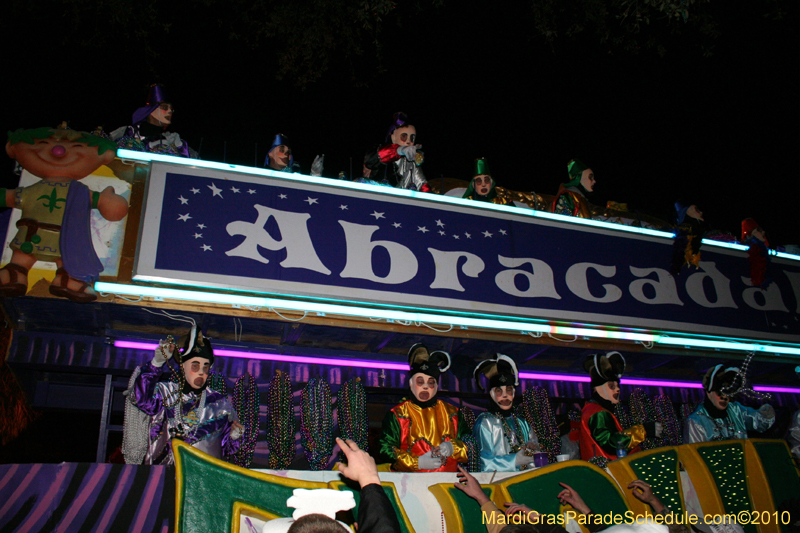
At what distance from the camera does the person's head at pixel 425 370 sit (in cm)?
471

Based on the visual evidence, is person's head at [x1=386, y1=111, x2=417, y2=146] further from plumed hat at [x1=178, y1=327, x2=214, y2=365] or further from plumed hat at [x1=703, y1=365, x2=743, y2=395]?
plumed hat at [x1=703, y1=365, x2=743, y2=395]

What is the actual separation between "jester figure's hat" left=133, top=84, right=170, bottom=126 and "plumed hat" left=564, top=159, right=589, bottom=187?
451 centimetres

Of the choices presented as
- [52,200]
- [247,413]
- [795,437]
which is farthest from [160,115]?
[795,437]

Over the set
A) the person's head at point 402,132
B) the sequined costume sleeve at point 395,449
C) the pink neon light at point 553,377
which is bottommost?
the sequined costume sleeve at point 395,449

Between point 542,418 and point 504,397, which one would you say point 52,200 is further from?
point 542,418

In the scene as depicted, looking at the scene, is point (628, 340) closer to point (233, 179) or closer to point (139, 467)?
point (233, 179)

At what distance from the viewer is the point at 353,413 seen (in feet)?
16.0

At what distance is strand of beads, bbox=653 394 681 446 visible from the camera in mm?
5973

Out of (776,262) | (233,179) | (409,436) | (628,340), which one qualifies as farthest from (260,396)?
(776,262)

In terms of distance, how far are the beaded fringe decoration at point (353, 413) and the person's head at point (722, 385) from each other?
3477 millimetres

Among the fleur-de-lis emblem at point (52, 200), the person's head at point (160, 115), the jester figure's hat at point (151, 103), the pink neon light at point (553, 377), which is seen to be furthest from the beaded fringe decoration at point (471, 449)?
the jester figure's hat at point (151, 103)

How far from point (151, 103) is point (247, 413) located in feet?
10.1

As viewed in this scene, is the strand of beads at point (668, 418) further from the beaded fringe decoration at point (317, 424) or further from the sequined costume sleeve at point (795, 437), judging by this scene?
the beaded fringe decoration at point (317, 424)

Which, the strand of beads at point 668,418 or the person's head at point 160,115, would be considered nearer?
the person's head at point 160,115
